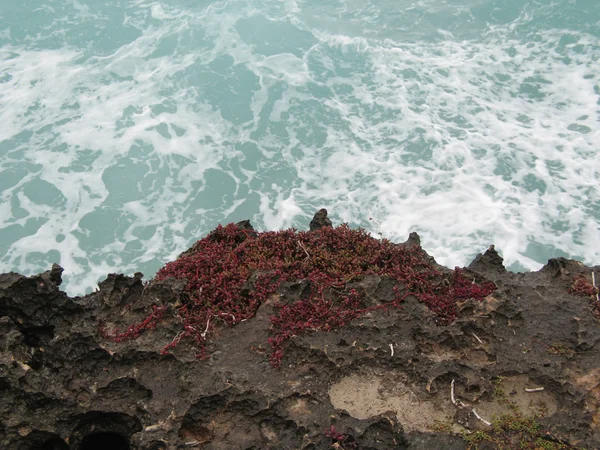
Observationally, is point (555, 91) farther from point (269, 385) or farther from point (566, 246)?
point (269, 385)

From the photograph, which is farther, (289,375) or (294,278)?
(294,278)

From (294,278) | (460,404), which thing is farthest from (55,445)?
(460,404)

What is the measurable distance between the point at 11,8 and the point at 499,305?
51715 millimetres

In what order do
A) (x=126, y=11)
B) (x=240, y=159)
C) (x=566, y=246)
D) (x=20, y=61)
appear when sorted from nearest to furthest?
(x=566, y=246)
(x=240, y=159)
(x=20, y=61)
(x=126, y=11)

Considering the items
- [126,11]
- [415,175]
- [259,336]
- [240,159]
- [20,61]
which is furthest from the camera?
[126,11]

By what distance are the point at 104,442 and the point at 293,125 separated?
27608 mm

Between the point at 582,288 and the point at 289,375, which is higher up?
the point at 289,375

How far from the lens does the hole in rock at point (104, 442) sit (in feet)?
23.6

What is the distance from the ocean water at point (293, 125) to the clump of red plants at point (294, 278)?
51.6 feet

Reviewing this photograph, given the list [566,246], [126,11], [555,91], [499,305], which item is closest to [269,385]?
[499,305]

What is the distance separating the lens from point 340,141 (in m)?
32.2

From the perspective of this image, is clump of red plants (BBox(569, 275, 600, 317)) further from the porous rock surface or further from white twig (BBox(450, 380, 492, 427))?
white twig (BBox(450, 380, 492, 427))

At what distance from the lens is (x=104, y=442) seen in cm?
757

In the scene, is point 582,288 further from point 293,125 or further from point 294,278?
point 293,125
